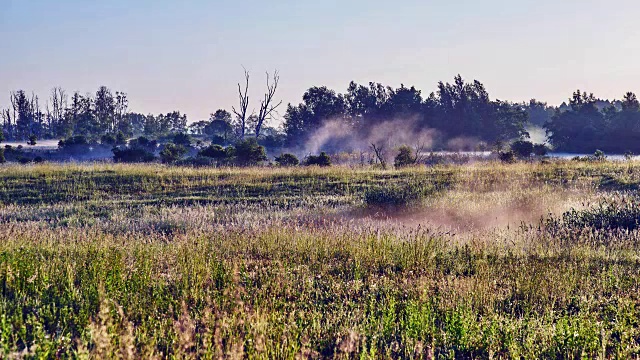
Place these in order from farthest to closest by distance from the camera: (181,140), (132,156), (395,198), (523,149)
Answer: (181,140), (523,149), (132,156), (395,198)

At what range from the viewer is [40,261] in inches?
293

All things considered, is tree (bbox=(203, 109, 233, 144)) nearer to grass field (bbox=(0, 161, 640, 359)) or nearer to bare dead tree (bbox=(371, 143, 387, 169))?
bare dead tree (bbox=(371, 143, 387, 169))

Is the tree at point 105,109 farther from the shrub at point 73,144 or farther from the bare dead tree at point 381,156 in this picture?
the bare dead tree at point 381,156

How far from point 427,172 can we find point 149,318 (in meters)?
19.9

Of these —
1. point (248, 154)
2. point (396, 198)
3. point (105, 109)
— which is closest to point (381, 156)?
point (248, 154)

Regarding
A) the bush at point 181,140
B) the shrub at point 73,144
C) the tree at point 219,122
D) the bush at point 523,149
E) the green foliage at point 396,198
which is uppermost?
the tree at point 219,122

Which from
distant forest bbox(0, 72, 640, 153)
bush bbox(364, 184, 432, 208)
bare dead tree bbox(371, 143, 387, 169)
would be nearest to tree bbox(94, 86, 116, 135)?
distant forest bbox(0, 72, 640, 153)

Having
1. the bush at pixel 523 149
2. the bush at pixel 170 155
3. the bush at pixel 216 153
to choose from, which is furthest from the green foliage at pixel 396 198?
the bush at pixel 523 149

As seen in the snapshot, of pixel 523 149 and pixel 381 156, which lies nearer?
pixel 523 149

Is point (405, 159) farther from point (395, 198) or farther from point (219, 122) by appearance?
point (219, 122)

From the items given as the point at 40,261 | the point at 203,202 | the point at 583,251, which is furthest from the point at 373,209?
the point at 40,261

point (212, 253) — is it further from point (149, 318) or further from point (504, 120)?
point (504, 120)

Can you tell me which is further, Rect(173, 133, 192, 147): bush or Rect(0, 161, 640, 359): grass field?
Rect(173, 133, 192, 147): bush

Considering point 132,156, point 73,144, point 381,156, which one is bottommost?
point 132,156
